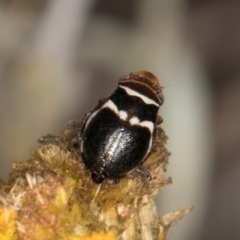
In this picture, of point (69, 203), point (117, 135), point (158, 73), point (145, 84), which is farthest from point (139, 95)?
point (158, 73)

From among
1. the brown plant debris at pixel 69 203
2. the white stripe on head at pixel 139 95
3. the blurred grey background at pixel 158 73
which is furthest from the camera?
the blurred grey background at pixel 158 73

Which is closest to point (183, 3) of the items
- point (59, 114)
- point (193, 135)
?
point (193, 135)

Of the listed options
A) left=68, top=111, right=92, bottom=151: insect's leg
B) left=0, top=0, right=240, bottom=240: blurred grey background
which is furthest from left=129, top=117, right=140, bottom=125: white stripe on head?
left=0, top=0, right=240, bottom=240: blurred grey background

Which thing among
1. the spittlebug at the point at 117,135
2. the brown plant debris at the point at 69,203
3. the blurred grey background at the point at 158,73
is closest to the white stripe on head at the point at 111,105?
the spittlebug at the point at 117,135

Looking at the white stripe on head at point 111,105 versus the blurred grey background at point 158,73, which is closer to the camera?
the white stripe on head at point 111,105

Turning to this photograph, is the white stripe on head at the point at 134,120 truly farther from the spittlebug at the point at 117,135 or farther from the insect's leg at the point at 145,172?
the insect's leg at the point at 145,172

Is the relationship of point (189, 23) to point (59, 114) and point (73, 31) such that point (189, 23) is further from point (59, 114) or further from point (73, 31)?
point (59, 114)
